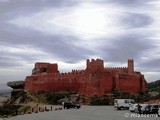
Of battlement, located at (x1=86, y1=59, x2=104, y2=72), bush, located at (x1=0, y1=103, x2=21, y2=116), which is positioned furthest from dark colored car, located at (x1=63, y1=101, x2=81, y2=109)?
battlement, located at (x1=86, y1=59, x2=104, y2=72)

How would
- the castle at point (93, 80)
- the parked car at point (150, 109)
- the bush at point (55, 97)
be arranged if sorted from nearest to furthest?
1. the parked car at point (150, 109)
2. the bush at point (55, 97)
3. the castle at point (93, 80)

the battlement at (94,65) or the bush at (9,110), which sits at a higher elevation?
the battlement at (94,65)

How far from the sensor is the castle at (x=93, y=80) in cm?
6781

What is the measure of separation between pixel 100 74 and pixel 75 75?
219 inches

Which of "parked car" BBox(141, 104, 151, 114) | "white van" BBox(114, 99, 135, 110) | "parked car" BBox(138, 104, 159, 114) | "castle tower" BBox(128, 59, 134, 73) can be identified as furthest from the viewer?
"castle tower" BBox(128, 59, 134, 73)

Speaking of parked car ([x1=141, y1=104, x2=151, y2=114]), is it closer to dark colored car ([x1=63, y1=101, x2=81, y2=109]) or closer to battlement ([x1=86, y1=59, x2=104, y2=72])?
dark colored car ([x1=63, y1=101, x2=81, y2=109])

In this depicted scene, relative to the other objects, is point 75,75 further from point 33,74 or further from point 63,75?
point 33,74

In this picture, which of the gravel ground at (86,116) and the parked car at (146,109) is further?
the parked car at (146,109)

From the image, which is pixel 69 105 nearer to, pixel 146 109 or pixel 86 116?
pixel 146 109

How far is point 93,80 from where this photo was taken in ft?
222

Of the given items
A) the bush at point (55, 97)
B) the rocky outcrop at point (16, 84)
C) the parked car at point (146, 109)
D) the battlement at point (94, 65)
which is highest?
the battlement at point (94, 65)

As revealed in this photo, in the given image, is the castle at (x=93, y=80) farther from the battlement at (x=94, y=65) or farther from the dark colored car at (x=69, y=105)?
the dark colored car at (x=69, y=105)

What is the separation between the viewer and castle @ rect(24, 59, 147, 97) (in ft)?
222

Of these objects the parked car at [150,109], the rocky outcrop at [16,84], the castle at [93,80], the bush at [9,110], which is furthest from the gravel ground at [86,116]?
the rocky outcrop at [16,84]
